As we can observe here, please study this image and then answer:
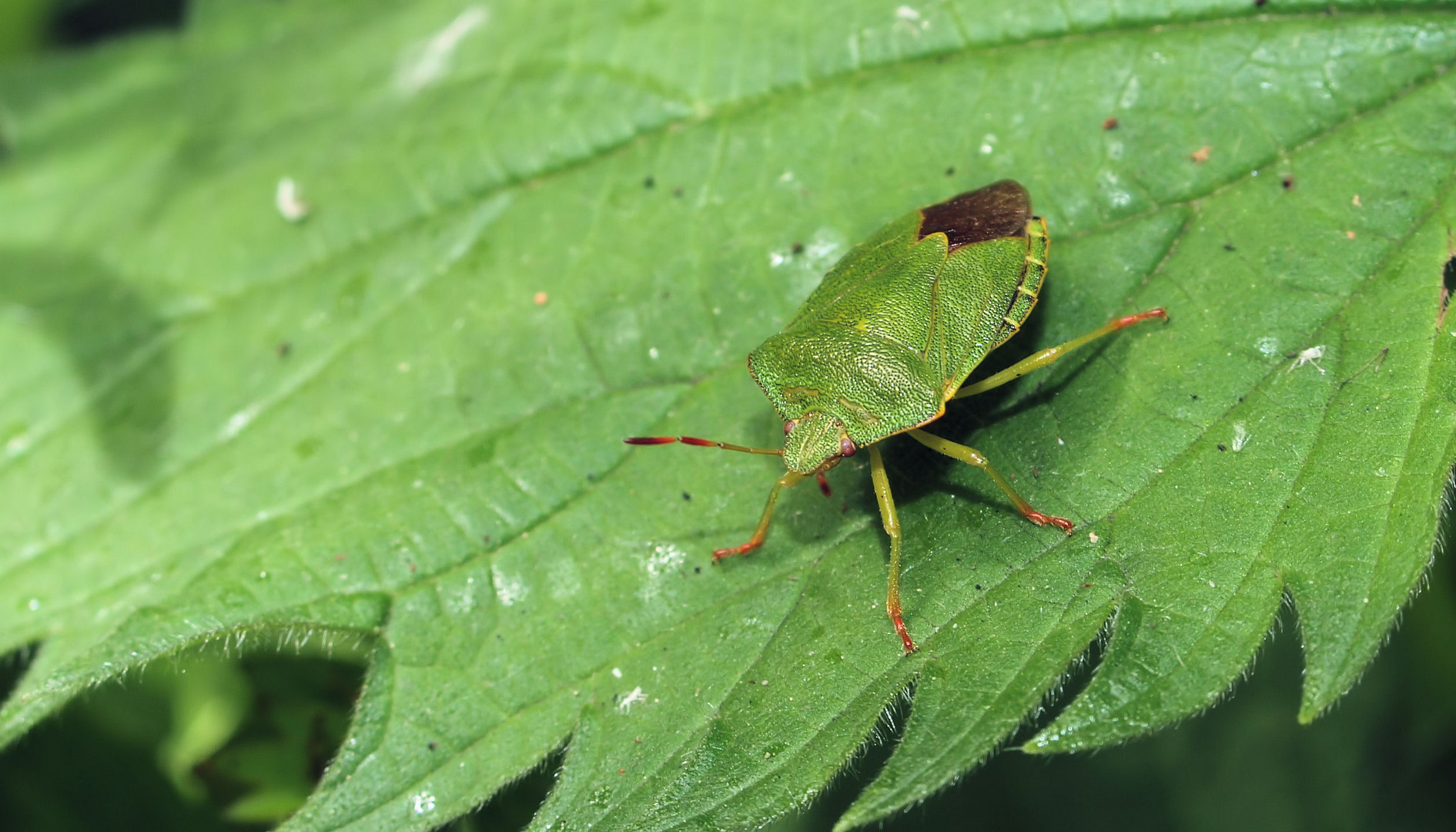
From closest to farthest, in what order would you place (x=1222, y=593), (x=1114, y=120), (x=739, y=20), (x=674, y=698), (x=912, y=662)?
(x=1222, y=593)
(x=912, y=662)
(x=674, y=698)
(x=1114, y=120)
(x=739, y=20)

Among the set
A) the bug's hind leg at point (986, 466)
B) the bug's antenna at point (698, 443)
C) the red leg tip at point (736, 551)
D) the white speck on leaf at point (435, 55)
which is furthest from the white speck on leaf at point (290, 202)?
the bug's hind leg at point (986, 466)

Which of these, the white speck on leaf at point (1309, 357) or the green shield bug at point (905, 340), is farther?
the green shield bug at point (905, 340)

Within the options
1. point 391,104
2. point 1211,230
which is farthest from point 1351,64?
point 391,104

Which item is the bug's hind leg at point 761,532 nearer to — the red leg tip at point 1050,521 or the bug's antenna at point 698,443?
the bug's antenna at point 698,443

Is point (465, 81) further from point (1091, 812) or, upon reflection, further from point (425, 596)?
point (1091, 812)

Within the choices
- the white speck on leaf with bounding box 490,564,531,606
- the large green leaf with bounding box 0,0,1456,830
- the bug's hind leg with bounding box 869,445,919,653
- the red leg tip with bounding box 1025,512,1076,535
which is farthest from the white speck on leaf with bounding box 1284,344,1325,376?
the white speck on leaf with bounding box 490,564,531,606

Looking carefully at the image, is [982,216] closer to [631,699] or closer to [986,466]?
[986,466]

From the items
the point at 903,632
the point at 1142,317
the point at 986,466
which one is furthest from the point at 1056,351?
the point at 903,632
